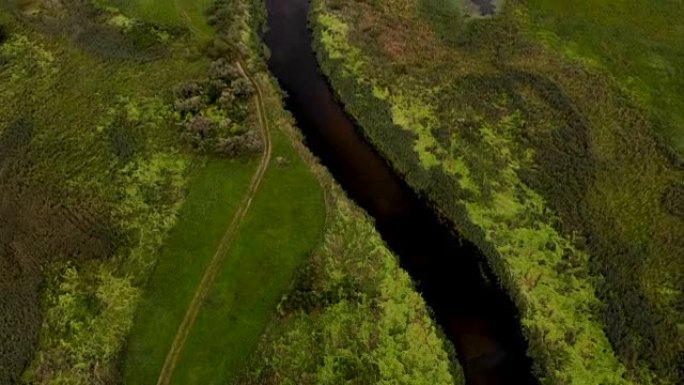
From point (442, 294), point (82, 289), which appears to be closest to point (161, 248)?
point (82, 289)

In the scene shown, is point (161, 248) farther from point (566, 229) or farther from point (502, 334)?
point (566, 229)

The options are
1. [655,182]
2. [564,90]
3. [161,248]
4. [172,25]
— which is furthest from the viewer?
[172,25]

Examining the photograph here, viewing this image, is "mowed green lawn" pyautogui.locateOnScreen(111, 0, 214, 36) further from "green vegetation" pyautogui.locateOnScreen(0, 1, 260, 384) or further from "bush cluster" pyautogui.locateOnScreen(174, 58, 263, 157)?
"bush cluster" pyautogui.locateOnScreen(174, 58, 263, 157)

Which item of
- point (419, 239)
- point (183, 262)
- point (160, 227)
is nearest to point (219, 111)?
point (160, 227)

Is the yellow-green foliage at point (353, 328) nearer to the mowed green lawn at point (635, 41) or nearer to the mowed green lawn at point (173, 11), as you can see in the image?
the mowed green lawn at point (635, 41)

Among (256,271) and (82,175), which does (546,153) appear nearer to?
(256,271)

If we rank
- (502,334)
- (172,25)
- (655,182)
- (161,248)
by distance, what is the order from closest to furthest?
(502,334), (161,248), (655,182), (172,25)

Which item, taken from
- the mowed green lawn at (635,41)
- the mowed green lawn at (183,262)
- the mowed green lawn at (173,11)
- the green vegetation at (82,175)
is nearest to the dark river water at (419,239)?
the mowed green lawn at (183,262)

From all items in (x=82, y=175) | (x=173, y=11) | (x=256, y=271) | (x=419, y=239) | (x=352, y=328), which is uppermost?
(x=173, y=11)
